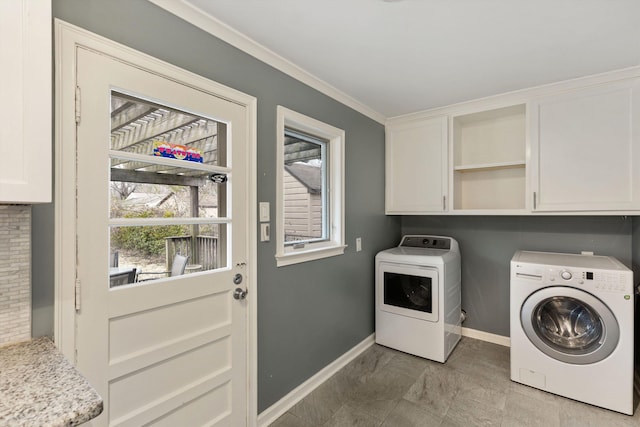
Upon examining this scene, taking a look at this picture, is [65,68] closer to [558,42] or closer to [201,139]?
[201,139]

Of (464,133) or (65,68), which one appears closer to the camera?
(65,68)

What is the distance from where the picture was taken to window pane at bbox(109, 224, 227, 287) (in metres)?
1.32

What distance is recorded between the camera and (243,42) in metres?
1.73

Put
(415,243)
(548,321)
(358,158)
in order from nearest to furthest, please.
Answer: (548,321), (358,158), (415,243)

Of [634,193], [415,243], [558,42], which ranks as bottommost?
[415,243]

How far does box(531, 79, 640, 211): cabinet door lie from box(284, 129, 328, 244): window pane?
1723 millimetres

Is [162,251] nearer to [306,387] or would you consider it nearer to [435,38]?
[306,387]

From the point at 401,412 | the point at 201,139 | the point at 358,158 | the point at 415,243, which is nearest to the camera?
the point at 201,139

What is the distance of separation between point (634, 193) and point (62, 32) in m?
3.32

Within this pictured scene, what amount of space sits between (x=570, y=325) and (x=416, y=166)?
1749 millimetres

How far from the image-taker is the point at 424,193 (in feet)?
9.85

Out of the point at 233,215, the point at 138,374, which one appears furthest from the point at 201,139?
the point at 138,374

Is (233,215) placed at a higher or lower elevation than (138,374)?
higher

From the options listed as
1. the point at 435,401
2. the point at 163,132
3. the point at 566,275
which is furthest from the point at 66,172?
the point at 566,275
